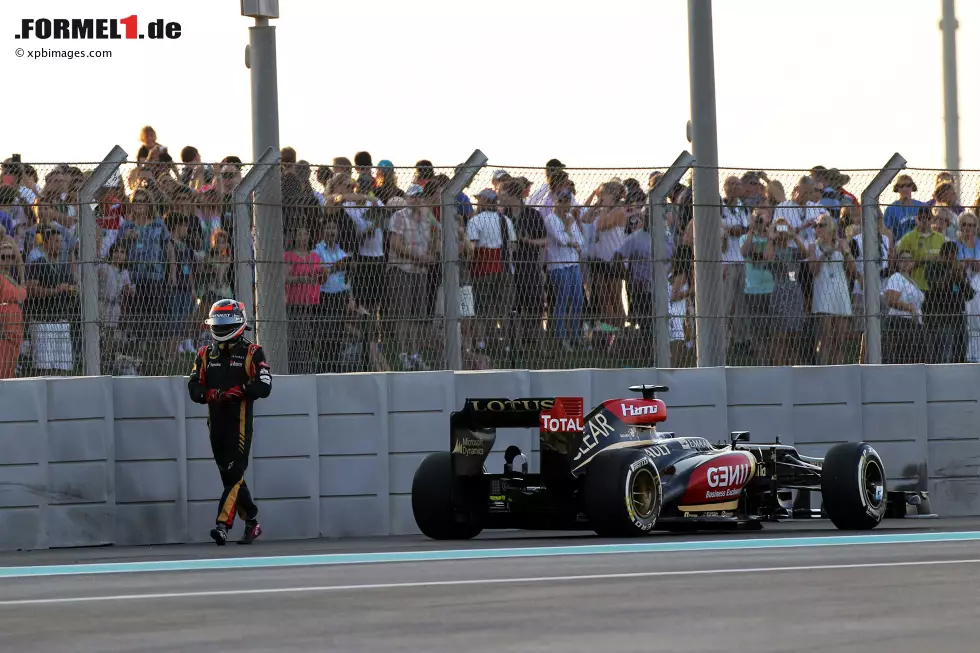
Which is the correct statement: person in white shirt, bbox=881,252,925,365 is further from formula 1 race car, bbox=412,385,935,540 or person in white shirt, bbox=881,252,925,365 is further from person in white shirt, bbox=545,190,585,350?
person in white shirt, bbox=545,190,585,350

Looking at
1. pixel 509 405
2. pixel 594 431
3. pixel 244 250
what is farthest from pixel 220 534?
pixel 594 431

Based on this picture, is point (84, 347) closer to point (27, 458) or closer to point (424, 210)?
point (27, 458)

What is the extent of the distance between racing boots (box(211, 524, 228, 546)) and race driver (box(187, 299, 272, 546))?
0.09ft

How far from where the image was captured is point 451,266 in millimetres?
15328

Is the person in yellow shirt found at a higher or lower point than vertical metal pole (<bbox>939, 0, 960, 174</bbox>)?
lower

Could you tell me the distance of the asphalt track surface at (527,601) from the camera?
7.50m

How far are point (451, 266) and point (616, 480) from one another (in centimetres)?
285

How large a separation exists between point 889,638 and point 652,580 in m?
2.47

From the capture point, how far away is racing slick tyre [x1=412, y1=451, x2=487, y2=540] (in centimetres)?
1393

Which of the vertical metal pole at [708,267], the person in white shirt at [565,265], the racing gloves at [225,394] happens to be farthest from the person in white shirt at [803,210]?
the racing gloves at [225,394]

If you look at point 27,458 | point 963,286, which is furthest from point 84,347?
point 963,286

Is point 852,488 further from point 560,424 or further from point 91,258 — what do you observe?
point 91,258

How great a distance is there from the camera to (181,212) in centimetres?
1477

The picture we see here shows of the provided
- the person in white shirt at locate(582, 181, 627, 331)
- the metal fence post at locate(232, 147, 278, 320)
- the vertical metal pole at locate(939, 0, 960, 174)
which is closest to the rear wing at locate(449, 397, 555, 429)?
the metal fence post at locate(232, 147, 278, 320)
